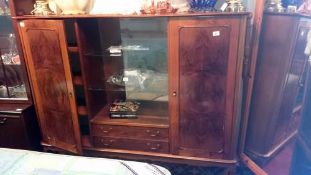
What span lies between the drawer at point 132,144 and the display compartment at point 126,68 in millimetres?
143

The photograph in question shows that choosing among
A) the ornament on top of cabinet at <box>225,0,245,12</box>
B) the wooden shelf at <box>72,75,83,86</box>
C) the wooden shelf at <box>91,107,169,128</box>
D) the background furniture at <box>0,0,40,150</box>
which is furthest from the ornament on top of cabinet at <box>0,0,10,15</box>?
the ornament on top of cabinet at <box>225,0,245,12</box>

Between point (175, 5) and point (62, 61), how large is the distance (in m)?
0.89

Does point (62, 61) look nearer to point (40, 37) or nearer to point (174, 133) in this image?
point (40, 37)

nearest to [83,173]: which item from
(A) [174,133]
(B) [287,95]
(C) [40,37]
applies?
(A) [174,133]

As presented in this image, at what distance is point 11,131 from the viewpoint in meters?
2.14

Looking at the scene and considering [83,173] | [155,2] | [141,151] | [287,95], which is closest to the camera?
[83,173]

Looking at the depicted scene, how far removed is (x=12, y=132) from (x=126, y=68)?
1.09m

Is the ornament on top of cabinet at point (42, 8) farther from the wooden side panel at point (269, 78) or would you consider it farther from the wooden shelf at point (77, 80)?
the wooden side panel at point (269, 78)

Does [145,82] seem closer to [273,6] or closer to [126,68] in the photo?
[126,68]

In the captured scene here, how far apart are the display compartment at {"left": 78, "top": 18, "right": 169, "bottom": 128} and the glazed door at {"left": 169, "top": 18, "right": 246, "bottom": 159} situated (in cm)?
18

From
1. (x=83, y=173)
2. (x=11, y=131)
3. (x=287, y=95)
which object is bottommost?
(x=11, y=131)

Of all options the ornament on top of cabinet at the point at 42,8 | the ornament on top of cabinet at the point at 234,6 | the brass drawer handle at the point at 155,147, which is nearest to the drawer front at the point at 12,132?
the ornament on top of cabinet at the point at 42,8

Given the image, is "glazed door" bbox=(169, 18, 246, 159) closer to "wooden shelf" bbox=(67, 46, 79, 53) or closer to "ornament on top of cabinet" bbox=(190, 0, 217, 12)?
"ornament on top of cabinet" bbox=(190, 0, 217, 12)

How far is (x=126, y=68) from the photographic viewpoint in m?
2.09
